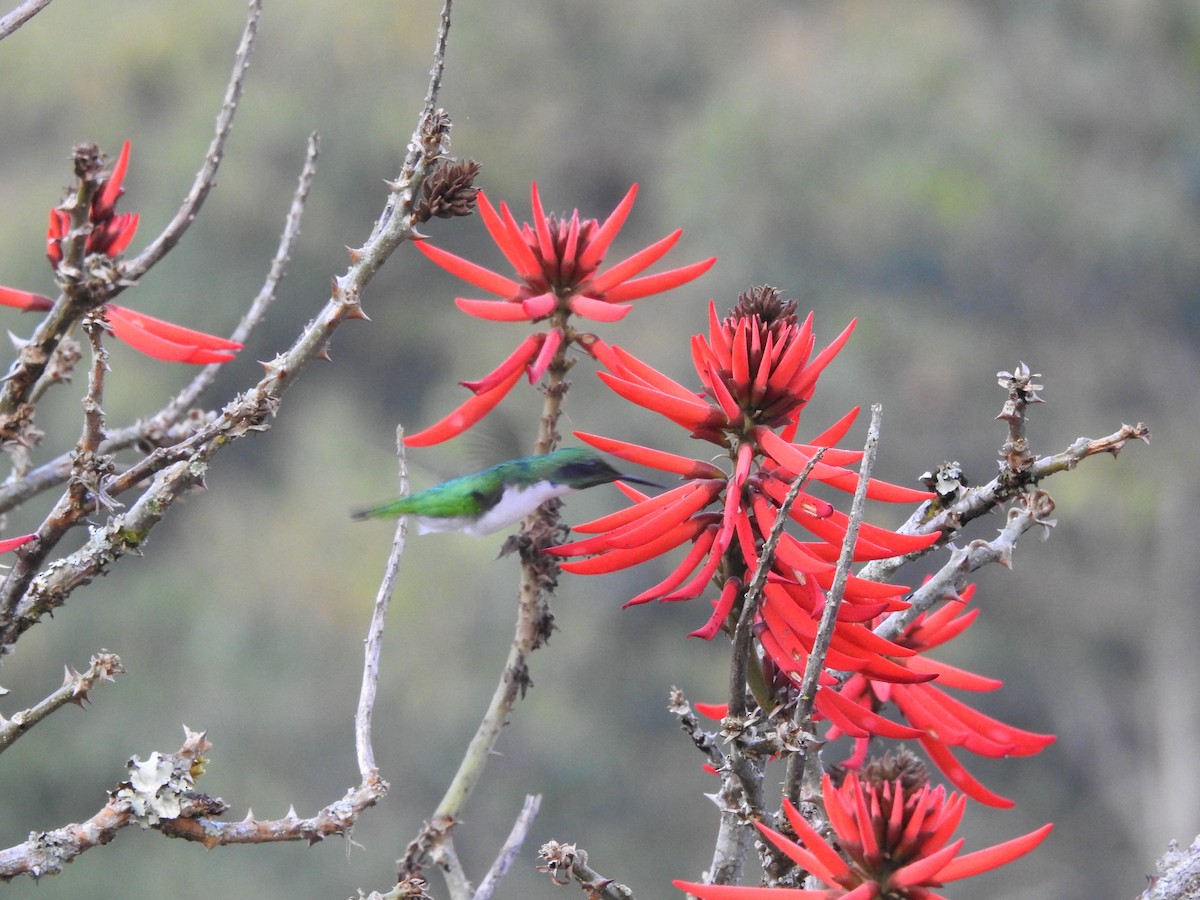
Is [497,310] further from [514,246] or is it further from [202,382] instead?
[202,382]

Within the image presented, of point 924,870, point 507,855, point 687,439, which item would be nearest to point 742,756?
point 924,870

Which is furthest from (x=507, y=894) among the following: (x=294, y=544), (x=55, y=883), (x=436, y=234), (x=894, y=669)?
(x=894, y=669)

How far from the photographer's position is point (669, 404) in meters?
1.21

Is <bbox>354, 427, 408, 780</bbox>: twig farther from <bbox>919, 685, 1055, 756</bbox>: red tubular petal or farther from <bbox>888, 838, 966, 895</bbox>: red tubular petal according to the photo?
<bbox>919, 685, 1055, 756</bbox>: red tubular petal

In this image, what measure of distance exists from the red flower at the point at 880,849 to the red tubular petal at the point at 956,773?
0.83 ft

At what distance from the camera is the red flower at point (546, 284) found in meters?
1.30

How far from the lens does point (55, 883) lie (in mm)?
14141

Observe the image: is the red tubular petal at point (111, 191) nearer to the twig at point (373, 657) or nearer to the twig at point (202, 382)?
the twig at point (202, 382)

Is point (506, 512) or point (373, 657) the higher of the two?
point (506, 512)

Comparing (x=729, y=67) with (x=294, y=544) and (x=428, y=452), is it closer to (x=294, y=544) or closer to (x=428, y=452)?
(x=294, y=544)

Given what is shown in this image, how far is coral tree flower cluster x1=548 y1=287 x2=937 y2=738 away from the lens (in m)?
1.12

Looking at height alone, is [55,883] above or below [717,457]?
above

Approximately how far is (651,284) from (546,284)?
101 millimetres

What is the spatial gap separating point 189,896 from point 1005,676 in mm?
8116
